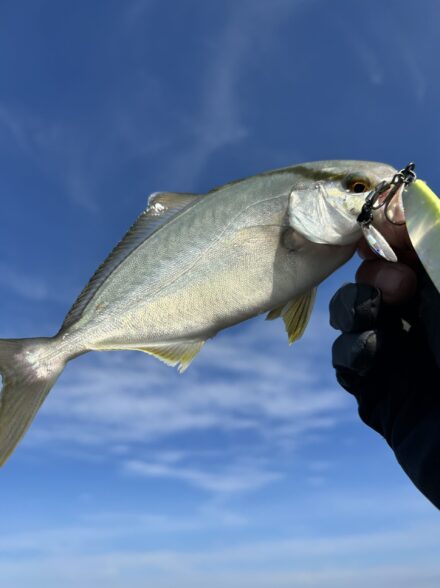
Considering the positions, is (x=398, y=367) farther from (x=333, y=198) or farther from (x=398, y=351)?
(x=333, y=198)

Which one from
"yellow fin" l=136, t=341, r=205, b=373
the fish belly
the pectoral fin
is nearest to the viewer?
the fish belly

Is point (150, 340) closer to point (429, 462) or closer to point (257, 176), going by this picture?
point (257, 176)

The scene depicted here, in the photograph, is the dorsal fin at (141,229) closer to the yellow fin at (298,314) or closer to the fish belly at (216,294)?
A: the fish belly at (216,294)

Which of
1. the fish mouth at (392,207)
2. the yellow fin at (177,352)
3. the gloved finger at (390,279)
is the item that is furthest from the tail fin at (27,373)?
the fish mouth at (392,207)

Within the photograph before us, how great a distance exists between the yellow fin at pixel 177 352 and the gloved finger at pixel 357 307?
A: 1.13 m

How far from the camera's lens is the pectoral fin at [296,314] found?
13.3ft

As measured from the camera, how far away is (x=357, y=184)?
380cm

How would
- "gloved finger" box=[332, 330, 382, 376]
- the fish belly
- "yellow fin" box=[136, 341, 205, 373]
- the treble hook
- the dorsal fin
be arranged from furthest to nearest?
the dorsal fin, "yellow fin" box=[136, 341, 205, 373], "gloved finger" box=[332, 330, 382, 376], the fish belly, the treble hook

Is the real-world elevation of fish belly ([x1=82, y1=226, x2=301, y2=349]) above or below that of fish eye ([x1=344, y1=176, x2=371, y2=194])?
below

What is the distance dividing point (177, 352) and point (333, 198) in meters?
1.71

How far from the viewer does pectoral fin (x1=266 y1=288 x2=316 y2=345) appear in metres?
4.06

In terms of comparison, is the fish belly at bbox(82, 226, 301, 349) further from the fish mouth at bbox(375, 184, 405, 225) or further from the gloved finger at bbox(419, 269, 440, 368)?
the gloved finger at bbox(419, 269, 440, 368)

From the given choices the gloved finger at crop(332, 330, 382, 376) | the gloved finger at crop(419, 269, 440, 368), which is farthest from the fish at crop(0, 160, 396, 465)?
the gloved finger at crop(419, 269, 440, 368)

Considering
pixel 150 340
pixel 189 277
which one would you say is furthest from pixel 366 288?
pixel 150 340
